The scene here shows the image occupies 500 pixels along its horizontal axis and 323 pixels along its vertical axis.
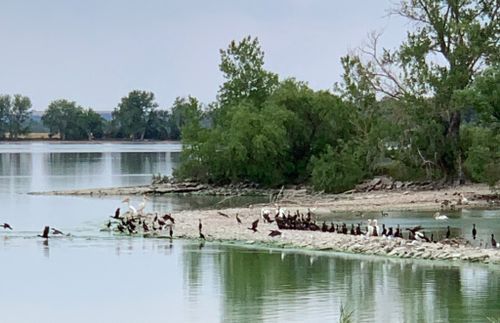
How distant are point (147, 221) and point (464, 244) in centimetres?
1212

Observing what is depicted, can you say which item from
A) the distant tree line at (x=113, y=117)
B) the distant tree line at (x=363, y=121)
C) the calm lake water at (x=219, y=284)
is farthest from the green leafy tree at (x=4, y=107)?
the calm lake water at (x=219, y=284)

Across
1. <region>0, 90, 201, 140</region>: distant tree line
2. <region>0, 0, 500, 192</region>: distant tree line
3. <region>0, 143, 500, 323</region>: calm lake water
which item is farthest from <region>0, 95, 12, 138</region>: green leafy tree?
<region>0, 143, 500, 323</region>: calm lake water

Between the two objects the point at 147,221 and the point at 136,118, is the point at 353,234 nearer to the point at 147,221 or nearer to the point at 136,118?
the point at 147,221

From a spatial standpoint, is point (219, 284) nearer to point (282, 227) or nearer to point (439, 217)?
point (282, 227)

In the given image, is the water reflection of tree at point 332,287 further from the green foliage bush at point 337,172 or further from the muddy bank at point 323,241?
the green foliage bush at point 337,172

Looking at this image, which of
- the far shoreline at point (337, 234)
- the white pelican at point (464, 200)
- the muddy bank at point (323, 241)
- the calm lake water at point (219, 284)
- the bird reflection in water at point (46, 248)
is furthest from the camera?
the white pelican at point (464, 200)

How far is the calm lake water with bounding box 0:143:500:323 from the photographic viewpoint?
2209 cm

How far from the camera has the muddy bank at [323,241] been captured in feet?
91.0

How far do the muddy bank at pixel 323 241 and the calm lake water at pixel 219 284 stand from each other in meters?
0.55

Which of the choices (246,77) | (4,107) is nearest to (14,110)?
(4,107)

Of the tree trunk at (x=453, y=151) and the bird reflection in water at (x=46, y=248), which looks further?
the tree trunk at (x=453, y=151)

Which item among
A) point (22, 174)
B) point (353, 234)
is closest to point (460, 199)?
point (353, 234)

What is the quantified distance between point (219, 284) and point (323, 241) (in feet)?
19.0

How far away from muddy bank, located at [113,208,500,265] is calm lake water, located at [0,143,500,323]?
55cm
